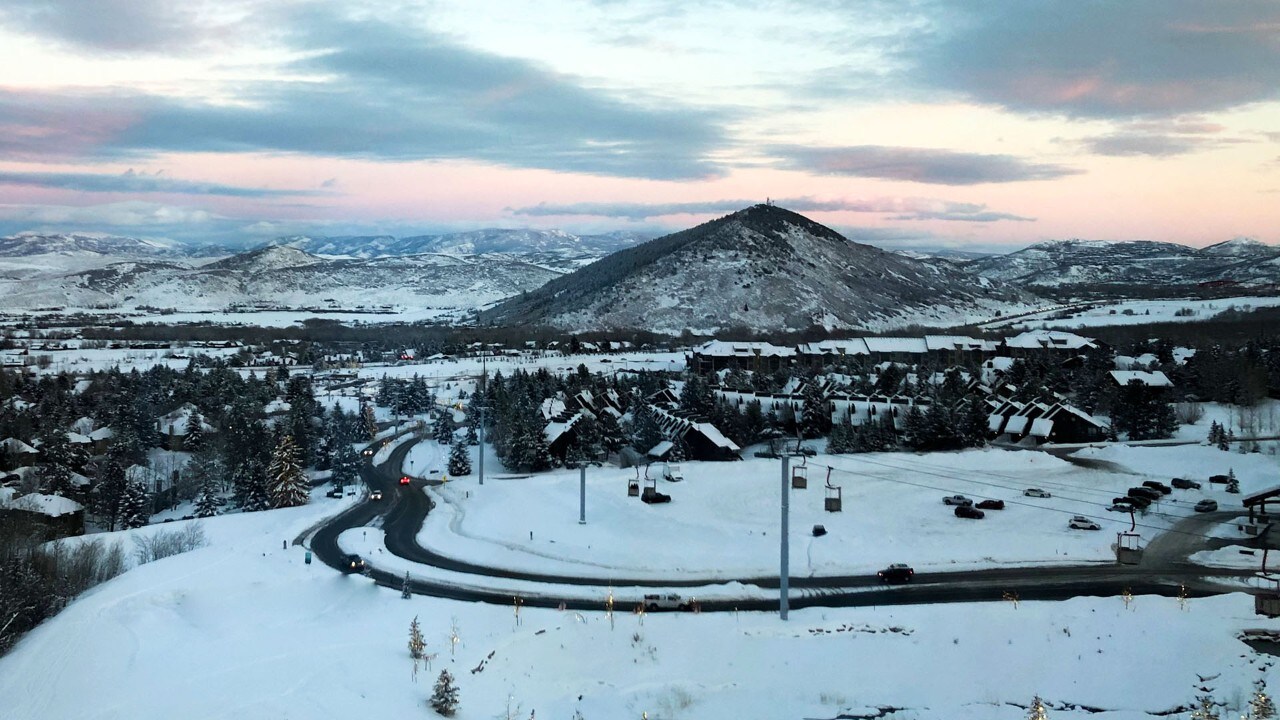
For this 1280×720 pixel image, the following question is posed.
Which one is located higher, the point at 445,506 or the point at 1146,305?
the point at 1146,305

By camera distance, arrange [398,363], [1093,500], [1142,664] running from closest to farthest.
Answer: [1142,664]
[1093,500]
[398,363]

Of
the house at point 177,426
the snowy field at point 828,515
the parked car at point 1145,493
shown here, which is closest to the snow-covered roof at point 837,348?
the snowy field at point 828,515

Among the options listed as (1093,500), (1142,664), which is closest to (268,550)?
(1142,664)

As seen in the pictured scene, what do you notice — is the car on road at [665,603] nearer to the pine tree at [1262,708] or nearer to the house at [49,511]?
the pine tree at [1262,708]

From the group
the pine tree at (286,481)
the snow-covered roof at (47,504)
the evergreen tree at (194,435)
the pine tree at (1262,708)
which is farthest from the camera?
the evergreen tree at (194,435)

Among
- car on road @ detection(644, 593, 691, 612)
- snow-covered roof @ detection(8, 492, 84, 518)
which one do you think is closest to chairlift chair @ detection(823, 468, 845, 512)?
car on road @ detection(644, 593, 691, 612)

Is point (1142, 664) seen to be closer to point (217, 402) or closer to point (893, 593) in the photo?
point (893, 593)
